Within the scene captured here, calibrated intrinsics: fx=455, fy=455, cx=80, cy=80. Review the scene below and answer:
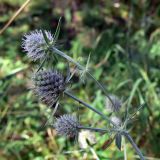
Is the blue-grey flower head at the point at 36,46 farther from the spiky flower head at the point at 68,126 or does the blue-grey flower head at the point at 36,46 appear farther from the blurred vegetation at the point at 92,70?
the blurred vegetation at the point at 92,70

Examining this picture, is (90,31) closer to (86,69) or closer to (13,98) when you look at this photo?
(13,98)

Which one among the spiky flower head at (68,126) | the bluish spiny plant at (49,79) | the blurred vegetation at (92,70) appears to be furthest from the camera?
the blurred vegetation at (92,70)

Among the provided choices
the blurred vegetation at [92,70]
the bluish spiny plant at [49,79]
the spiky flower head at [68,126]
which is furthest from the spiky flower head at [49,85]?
the blurred vegetation at [92,70]

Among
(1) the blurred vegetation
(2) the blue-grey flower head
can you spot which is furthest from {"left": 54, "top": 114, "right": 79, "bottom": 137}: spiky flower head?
(1) the blurred vegetation

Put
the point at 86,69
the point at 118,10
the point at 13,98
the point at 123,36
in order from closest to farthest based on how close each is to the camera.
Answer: the point at 86,69 < the point at 13,98 < the point at 123,36 < the point at 118,10

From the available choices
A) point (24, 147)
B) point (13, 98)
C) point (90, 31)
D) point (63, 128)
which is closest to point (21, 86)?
point (13, 98)

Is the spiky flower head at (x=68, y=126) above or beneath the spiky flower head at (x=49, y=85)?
beneath

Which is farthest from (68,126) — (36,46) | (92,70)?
(92,70)
